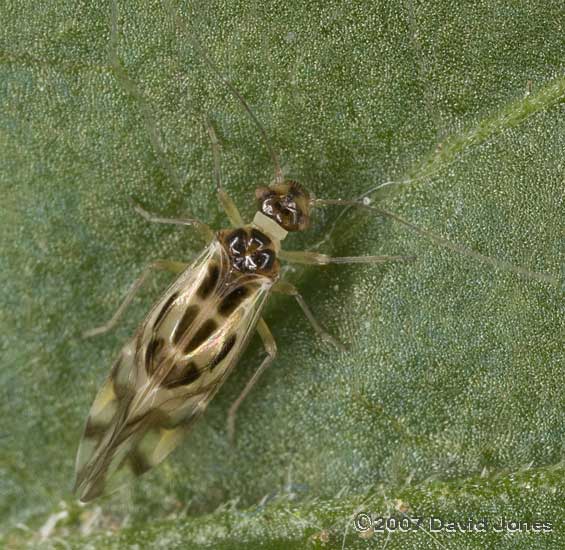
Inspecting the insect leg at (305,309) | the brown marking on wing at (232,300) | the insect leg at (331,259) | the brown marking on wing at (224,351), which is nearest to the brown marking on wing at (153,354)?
the brown marking on wing at (224,351)

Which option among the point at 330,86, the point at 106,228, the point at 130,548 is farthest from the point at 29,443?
the point at 330,86

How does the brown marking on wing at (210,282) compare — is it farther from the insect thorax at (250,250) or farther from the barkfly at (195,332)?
the insect thorax at (250,250)

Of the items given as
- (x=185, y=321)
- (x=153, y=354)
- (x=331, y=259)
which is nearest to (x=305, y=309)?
(x=331, y=259)

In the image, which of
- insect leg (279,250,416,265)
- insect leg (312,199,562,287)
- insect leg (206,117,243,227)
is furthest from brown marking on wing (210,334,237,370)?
insect leg (312,199,562,287)

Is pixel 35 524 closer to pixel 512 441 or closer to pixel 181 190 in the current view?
pixel 181 190

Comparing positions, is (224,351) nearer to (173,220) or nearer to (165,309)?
(165,309)

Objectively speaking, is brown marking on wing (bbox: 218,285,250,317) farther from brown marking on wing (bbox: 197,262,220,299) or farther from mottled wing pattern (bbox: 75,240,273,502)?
brown marking on wing (bbox: 197,262,220,299)

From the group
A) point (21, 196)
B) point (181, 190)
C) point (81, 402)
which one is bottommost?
point (81, 402)
